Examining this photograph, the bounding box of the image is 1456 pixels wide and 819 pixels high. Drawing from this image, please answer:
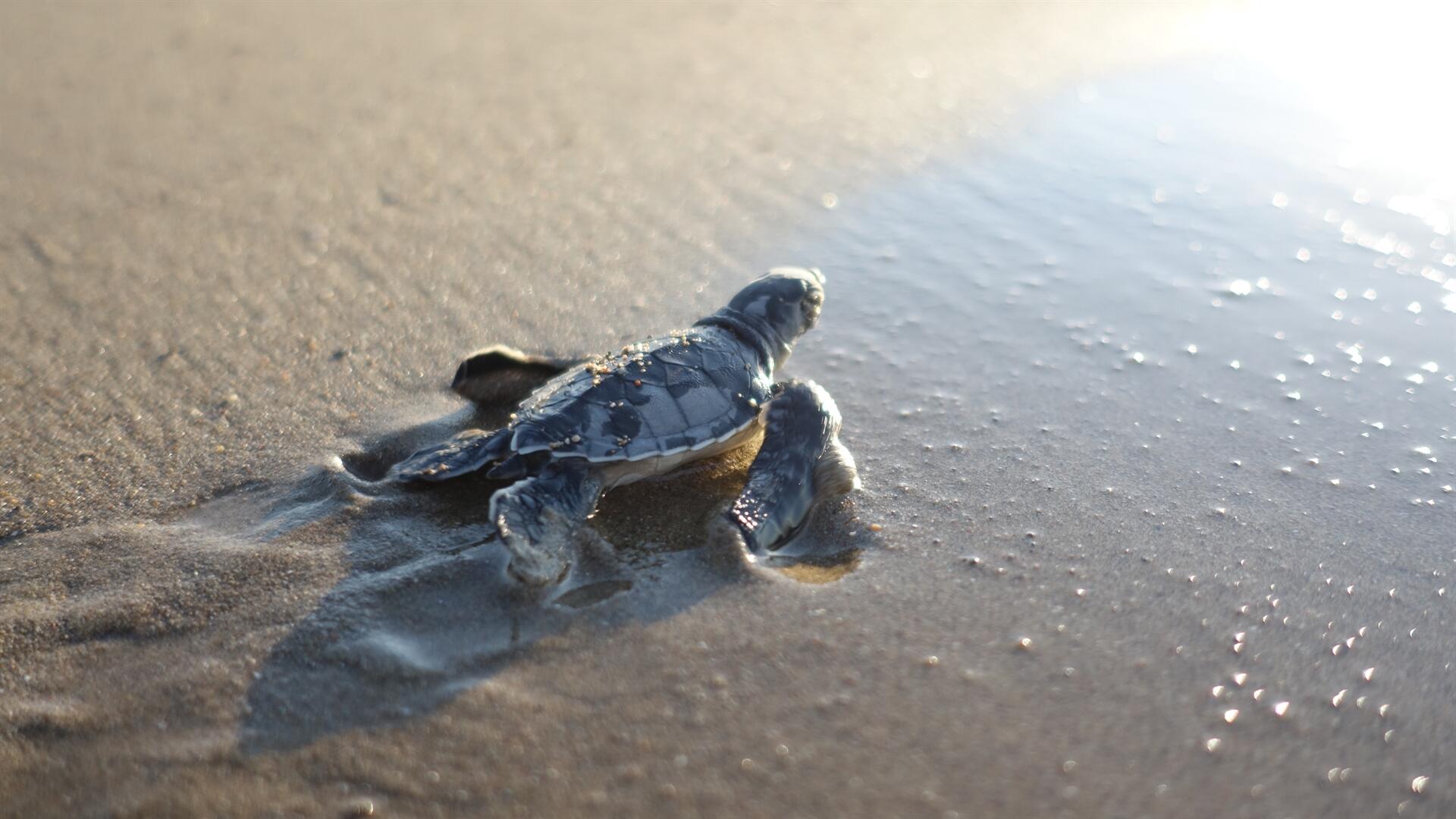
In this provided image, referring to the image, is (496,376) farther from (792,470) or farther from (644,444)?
(792,470)

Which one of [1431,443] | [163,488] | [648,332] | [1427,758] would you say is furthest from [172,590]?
[1431,443]

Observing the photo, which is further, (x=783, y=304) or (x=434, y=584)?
(x=783, y=304)

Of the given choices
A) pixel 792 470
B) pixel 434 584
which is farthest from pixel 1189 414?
pixel 434 584

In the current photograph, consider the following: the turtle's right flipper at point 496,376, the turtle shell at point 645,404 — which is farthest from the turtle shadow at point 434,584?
the turtle's right flipper at point 496,376

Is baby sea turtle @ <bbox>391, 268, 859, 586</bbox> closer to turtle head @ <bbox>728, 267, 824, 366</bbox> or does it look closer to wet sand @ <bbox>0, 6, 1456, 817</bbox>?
wet sand @ <bbox>0, 6, 1456, 817</bbox>

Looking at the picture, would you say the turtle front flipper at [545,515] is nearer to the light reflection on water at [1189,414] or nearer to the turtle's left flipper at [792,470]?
the turtle's left flipper at [792,470]

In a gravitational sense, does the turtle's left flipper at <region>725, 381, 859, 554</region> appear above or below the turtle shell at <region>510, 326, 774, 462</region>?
below

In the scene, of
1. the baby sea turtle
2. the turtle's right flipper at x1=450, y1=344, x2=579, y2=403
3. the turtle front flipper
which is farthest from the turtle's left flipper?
the turtle's right flipper at x1=450, y1=344, x2=579, y2=403
